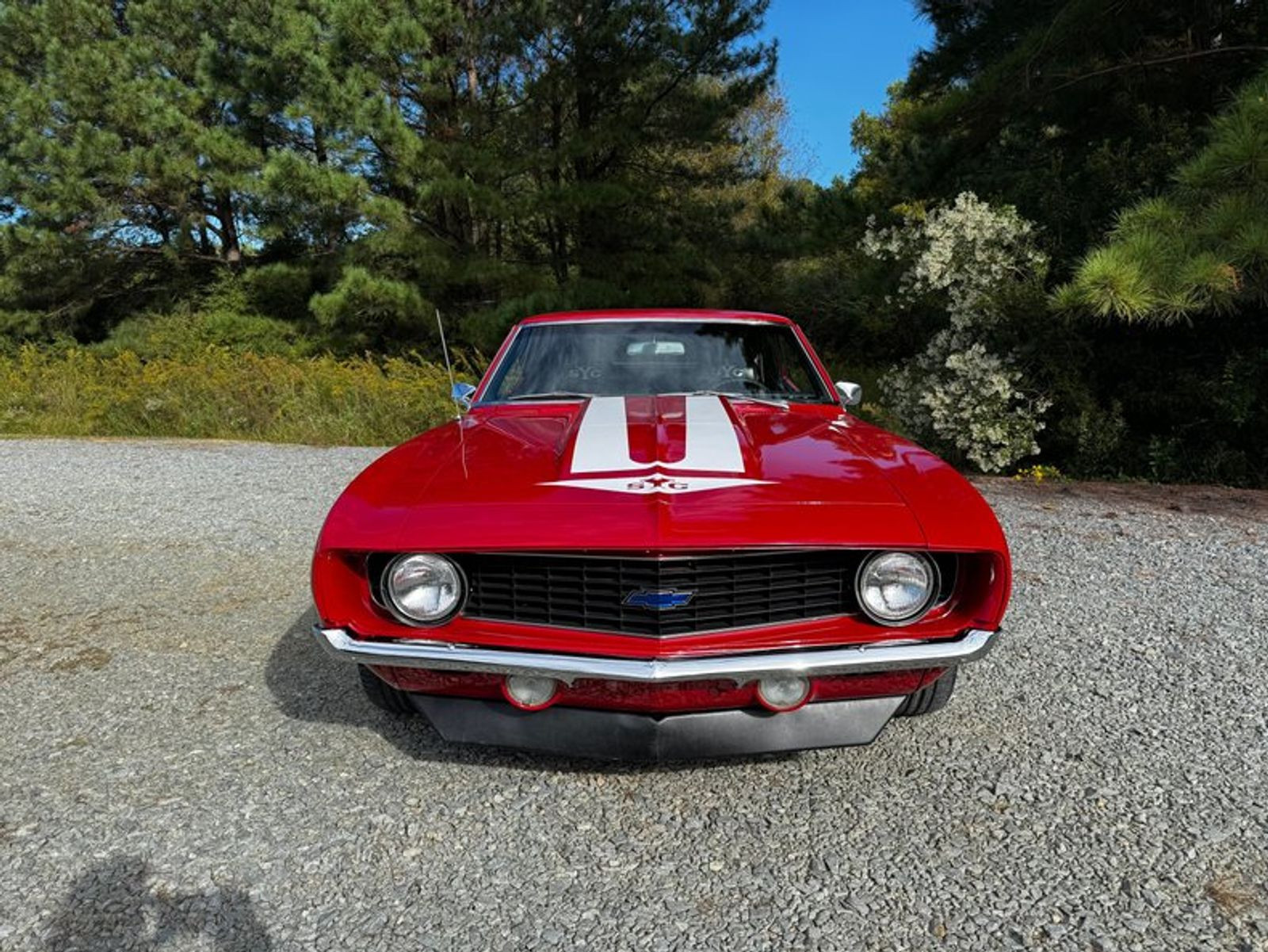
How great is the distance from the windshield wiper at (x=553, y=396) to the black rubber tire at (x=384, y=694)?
129 cm

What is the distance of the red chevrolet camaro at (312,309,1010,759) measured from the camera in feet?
6.19

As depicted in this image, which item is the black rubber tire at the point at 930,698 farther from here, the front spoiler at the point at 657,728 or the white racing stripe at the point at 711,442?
the white racing stripe at the point at 711,442

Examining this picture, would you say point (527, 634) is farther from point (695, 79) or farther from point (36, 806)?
point (695, 79)

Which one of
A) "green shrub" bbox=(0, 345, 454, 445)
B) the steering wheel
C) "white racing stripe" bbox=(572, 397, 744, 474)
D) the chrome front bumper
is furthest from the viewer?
"green shrub" bbox=(0, 345, 454, 445)

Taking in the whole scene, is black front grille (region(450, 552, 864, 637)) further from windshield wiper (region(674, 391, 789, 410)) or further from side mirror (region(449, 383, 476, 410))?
side mirror (region(449, 383, 476, 410))

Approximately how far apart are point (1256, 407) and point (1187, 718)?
5076 millimetres

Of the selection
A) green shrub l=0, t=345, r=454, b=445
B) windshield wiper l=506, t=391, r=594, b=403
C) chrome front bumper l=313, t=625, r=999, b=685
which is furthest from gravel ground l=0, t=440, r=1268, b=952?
green shrub l=0, t=345, r=454, b=445

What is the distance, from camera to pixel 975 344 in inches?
268

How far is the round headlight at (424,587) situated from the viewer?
79.1 inches

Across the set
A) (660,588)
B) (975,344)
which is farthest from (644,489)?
(975,344)

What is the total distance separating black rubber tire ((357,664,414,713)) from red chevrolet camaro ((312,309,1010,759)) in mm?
213

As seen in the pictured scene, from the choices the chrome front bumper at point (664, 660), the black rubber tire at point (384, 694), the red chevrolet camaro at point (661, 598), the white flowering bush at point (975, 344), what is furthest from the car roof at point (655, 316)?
the white flowering bush at point (975, 344)

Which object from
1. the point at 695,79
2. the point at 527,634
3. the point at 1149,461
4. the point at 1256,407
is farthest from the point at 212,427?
the point at 1256,407

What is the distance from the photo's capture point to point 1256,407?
6320 millimetres
